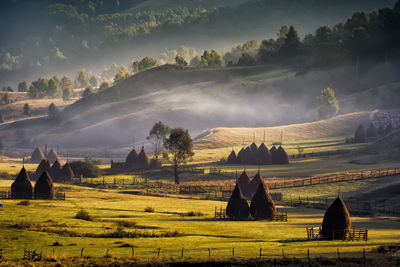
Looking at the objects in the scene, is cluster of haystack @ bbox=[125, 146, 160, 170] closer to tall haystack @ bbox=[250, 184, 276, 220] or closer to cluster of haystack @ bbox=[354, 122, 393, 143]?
tall haystack @ bbox=[250, 184, 276, 220]

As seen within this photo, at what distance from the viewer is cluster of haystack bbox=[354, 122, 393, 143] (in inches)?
5871

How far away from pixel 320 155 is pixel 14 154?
86.0 meters

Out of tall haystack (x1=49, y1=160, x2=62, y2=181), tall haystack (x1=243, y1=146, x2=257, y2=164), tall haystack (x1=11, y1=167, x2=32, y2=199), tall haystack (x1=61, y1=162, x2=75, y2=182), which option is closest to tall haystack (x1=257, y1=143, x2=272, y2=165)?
tall haystack (x1=243, y1=146, x2=257, y2=164)

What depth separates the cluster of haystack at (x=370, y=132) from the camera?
14912 centimetres

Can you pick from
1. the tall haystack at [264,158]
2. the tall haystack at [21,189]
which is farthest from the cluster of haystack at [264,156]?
the tall haystack at [21,189]

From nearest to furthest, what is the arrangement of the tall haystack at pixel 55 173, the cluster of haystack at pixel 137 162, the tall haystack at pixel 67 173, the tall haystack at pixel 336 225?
the tall haystack at pixel 336 225, the tall haystack at pixel 55 173, the tall haystack at pixel 67 173, the cluster of haystack at pixel 137 162

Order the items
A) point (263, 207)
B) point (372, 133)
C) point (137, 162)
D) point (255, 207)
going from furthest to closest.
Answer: point (372, 133)
point (137, 162)
point (255, 207)
point (263, 207)

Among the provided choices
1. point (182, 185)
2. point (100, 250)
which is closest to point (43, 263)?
point (100, 250)

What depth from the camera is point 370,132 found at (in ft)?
506

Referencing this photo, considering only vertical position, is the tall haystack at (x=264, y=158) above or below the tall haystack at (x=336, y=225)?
above

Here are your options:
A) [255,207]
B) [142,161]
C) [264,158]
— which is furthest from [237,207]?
[264,158]

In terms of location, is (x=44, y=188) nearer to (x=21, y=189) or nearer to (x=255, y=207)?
(x=21, y=189)

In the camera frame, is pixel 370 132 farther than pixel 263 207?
Yes

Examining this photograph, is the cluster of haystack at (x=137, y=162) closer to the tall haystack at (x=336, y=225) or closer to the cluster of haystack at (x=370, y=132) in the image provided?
the cluster of haystack at (x=370, y=132)
